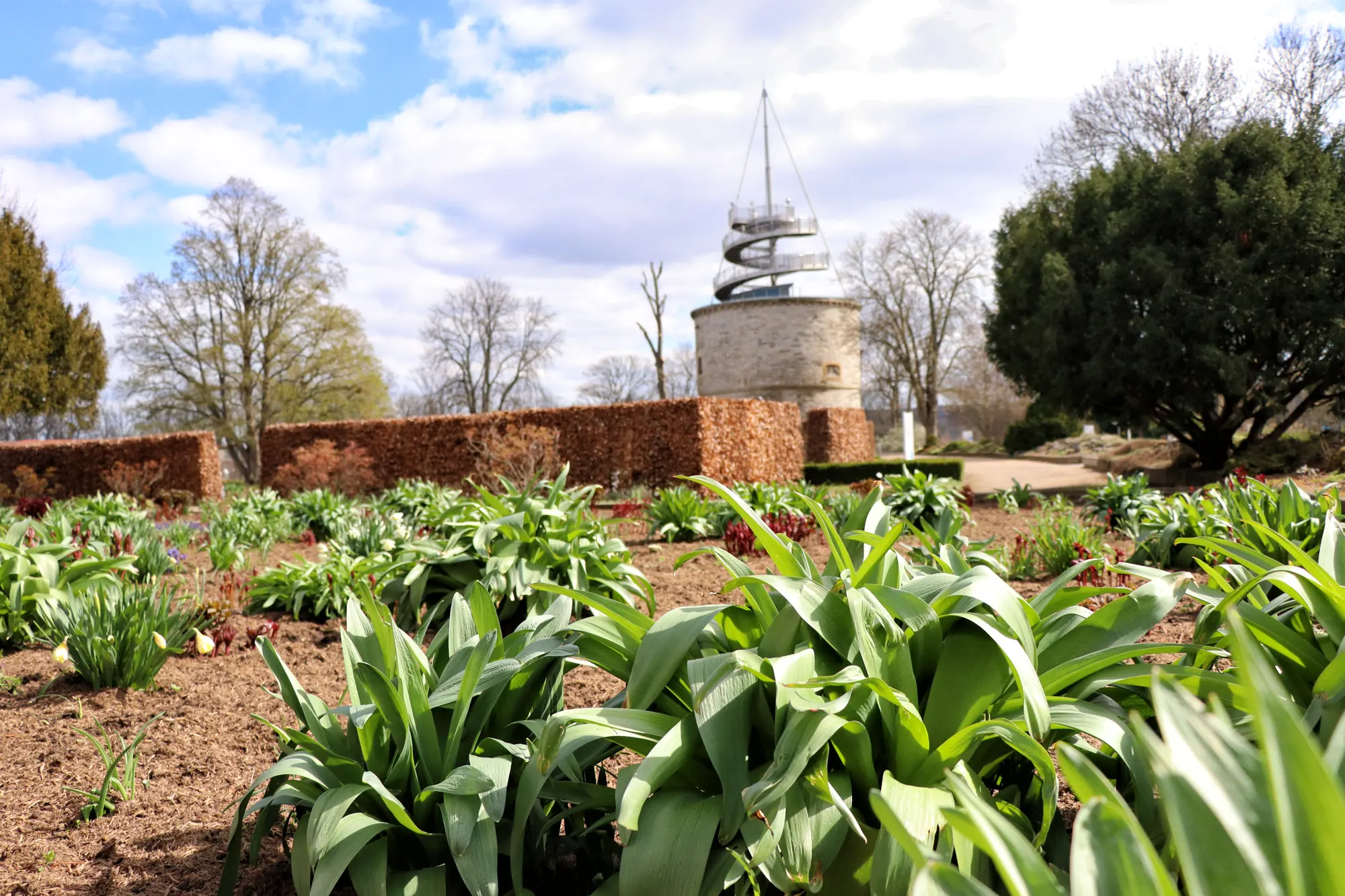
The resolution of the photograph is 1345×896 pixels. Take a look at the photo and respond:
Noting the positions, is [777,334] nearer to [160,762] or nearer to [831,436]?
[831,436]

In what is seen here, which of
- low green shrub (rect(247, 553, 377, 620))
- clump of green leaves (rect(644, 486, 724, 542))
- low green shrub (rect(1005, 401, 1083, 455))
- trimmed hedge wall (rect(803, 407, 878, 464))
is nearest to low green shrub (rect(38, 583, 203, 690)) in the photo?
low green shrub (rect(247, 553, 377, 620))

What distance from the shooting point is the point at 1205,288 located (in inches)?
615

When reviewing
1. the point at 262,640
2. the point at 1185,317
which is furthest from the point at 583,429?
the point at 262,640

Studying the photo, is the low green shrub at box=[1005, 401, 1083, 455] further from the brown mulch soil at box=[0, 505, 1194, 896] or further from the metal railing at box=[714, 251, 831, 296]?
the brown mulch soil at box=[0, 505, 1194, 896]

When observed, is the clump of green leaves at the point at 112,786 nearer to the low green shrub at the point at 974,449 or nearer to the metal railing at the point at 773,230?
the metal railing at the point at 773,230

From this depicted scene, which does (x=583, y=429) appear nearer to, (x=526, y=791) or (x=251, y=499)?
(x=251, y=499)

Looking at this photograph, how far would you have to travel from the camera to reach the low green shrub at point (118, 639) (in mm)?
3557

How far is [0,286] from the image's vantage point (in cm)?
2477

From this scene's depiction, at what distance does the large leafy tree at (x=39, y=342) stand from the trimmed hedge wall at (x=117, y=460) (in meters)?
7.81

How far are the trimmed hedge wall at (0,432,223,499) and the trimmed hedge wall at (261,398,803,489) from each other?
2.31 m

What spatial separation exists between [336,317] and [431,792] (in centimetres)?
3171

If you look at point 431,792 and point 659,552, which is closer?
point 431,792

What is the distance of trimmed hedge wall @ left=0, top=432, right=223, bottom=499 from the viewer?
56.5 ft

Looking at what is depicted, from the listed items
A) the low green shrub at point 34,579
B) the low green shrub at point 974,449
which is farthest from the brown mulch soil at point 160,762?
the low green shrub at point 974,449
